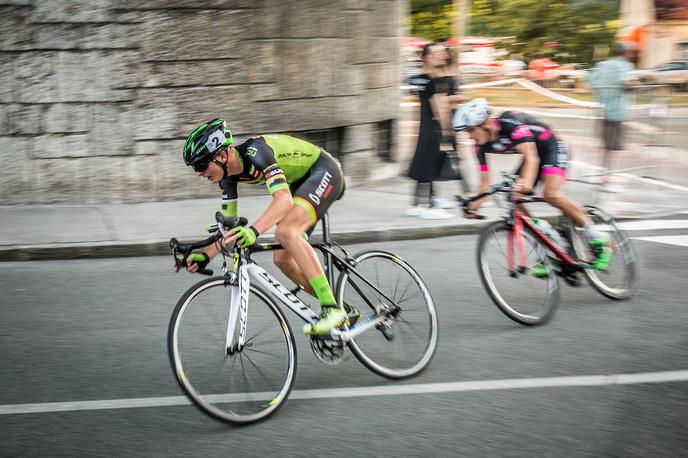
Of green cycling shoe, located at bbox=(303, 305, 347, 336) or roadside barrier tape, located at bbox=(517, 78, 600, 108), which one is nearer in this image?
green cycling shoe, located at bbox=(303, 305, 347, 336)

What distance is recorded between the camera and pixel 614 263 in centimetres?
688

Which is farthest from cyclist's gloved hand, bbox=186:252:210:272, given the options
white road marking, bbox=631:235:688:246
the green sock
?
white road marking, bbox=631:235:688:246

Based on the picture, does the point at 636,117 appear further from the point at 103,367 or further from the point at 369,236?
the point at 103,367

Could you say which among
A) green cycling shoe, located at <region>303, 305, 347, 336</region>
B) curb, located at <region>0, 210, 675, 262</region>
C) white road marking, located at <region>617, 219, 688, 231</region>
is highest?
green cycling shoe, located at <region>303, 305, 347, 336</region>

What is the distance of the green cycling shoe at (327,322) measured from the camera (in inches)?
186

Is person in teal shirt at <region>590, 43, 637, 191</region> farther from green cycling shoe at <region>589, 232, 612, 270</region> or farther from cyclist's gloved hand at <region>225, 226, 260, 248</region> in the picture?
cyclist's gloved hand at <region>225, 226, 260, 248</region>

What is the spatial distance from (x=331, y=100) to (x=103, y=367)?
7.09m

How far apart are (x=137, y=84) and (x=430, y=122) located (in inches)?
149

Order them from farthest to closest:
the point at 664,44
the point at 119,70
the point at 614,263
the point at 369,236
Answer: the point at 664,44 < the point at 119,70 < the point at 369,236 < the point at 614,263

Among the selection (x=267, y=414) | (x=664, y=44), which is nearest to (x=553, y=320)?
(x=267, y=414)

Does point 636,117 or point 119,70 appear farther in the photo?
point 636,117

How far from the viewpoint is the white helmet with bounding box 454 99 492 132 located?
621 centimetres

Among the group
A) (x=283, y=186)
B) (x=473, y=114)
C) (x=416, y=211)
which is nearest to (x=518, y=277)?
(x=473, y=114)

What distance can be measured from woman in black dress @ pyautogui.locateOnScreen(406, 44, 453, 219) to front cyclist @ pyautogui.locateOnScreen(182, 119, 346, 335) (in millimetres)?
4749
